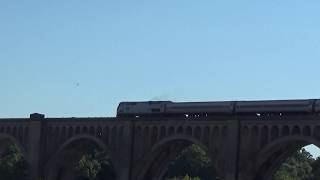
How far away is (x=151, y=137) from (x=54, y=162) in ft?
54.9

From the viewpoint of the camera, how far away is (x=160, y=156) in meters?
Answer: 80.8

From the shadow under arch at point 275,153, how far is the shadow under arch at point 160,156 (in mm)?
8166

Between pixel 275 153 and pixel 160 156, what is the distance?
15.5m

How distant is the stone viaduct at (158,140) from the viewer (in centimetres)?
6762

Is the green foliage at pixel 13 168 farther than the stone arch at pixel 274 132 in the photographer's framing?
Yes

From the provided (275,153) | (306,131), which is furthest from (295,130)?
(275,153)

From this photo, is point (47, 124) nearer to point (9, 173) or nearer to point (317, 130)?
point (9, 173)

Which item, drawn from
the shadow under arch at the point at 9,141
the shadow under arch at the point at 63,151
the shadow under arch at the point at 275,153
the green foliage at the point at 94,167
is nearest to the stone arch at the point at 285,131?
the shadow under arch at the point at 275,153

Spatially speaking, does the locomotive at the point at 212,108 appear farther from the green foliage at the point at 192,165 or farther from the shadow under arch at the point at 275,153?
the green foliage at the point at 192,165

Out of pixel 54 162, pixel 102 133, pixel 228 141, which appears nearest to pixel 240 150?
pixel 228 141

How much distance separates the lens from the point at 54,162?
88938 mm

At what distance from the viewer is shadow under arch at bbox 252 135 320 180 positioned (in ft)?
216

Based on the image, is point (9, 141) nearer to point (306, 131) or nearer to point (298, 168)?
point (306, 131)

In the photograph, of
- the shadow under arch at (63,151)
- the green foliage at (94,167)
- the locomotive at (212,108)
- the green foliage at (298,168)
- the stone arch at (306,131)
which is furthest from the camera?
Result: the green foliage at (298,168)
